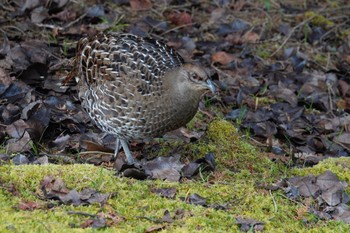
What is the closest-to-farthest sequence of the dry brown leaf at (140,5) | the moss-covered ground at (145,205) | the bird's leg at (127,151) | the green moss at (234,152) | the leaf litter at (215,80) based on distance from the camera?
the moss-covered ground at (145,205), the leaf litter at (215,80), the bird's leg at (127,151), the green moss at (234,152), the dry brown leaf at (140,5)

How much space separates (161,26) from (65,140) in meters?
3.43

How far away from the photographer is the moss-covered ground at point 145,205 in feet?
15.4

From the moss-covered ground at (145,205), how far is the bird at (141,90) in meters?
0.66

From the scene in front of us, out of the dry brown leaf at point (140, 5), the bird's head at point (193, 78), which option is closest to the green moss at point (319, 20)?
the dry brown leaf at point (140, 5)

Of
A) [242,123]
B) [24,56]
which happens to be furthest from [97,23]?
[242,123]

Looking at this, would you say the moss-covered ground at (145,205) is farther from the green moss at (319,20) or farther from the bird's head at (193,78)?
the green moss at (319,20)

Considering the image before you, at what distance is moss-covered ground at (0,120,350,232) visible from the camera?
4.70 m

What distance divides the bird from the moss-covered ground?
66 centimetres

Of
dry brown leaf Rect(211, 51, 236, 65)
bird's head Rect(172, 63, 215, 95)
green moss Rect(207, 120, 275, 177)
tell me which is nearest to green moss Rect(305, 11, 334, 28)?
dry brown leaf Rect(211, 51, 236, 65)

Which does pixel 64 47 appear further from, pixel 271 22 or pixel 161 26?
pixel 271 22

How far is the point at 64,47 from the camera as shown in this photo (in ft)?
27.2

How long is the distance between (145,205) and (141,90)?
4.85 feet

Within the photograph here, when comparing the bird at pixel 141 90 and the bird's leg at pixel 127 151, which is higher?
the bird at pixel 141 90

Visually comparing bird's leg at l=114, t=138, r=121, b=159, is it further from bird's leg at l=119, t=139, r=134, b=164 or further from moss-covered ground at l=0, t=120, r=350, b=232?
moss-covered ground at l=0, t=120, r=350, b=232
